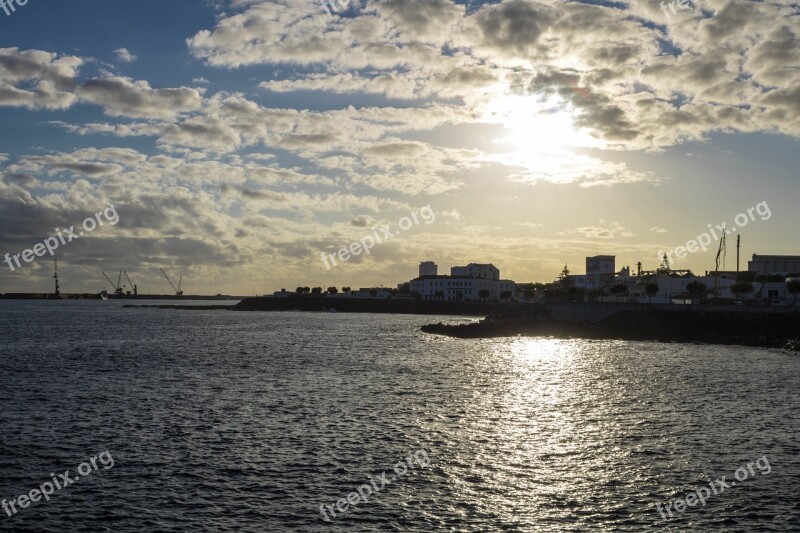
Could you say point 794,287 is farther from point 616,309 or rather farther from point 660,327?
point 616,309

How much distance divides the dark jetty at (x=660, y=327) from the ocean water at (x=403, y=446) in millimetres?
35420

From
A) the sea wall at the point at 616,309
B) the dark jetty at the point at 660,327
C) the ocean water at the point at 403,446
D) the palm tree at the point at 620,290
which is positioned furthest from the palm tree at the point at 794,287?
the ocean water at the point at 403,446

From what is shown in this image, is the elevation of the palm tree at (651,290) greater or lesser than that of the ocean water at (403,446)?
greater

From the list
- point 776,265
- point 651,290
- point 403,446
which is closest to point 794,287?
point 651,290

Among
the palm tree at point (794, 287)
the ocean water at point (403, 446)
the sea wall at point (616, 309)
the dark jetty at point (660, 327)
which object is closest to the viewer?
the ocean water at point (403, 446)

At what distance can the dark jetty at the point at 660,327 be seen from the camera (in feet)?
354

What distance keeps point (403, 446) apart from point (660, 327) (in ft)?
324

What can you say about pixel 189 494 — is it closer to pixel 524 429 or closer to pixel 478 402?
pixel 524 429

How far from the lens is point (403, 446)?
37.9 meters

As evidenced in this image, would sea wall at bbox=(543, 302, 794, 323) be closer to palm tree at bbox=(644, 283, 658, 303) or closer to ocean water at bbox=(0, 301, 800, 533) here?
palm tree at bbox=(644, 283, 658, 303)

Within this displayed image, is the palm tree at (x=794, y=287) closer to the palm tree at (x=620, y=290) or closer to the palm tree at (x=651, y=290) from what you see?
the palm tree at (x=651, y=290)

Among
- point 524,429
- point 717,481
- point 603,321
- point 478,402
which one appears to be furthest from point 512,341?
point 717,481

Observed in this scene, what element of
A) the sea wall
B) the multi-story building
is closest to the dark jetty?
the sea wall

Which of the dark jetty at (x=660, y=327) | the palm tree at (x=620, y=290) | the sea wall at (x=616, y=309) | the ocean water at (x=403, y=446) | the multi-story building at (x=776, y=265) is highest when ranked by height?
the multi-story building at (x=776, y=265)
